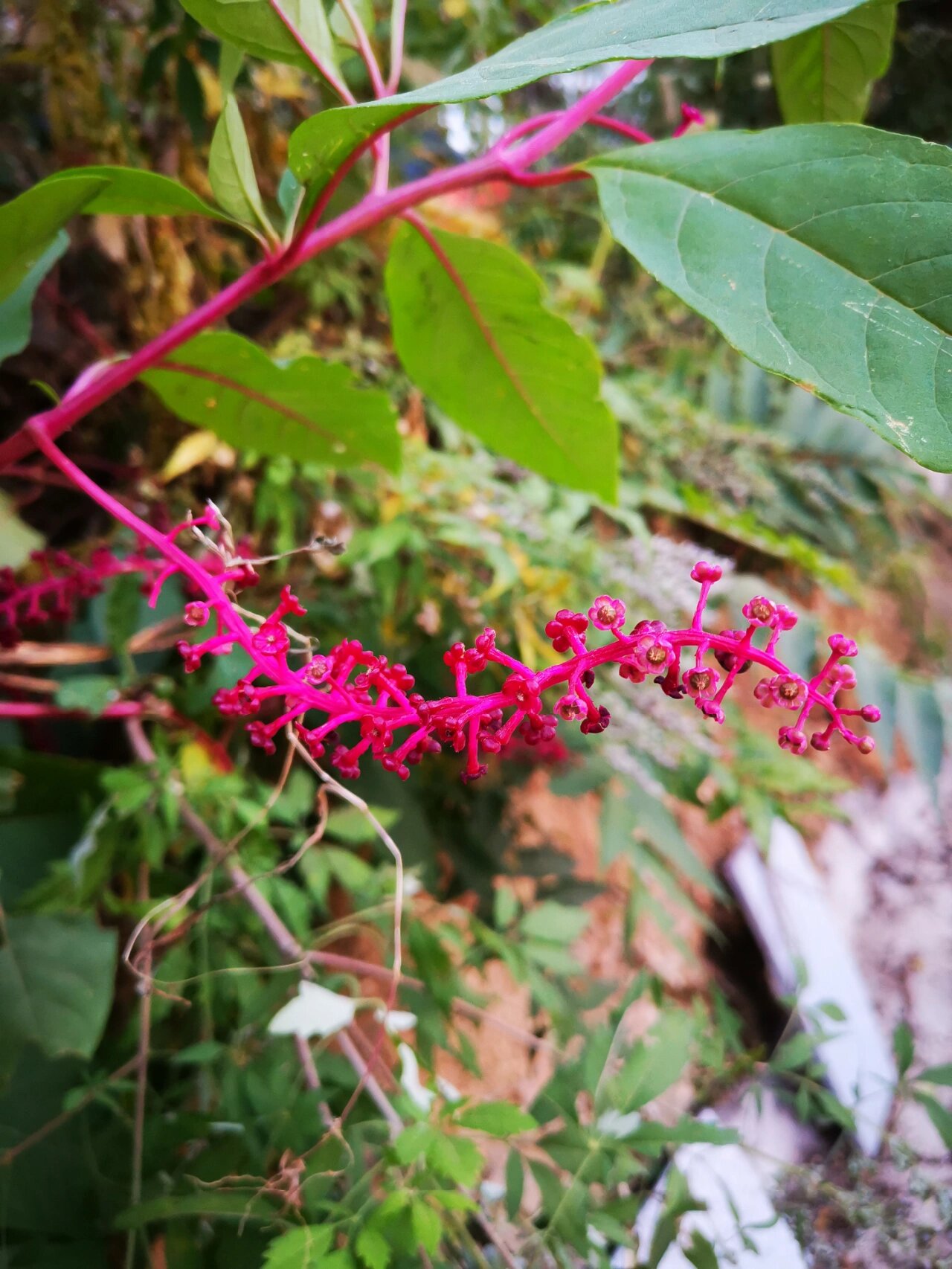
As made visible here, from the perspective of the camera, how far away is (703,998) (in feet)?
4.22

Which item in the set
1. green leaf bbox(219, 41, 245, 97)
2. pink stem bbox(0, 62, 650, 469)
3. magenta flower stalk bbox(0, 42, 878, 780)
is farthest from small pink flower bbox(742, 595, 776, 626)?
green leaf bbox(219, 41, 245, 97)

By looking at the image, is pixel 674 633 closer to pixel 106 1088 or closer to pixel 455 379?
pixel 455 379

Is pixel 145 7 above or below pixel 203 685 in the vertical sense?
above

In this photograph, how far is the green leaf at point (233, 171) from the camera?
39cm

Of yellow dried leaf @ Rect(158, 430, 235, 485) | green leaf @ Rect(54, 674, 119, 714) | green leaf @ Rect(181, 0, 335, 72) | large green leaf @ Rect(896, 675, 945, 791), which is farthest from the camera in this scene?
large green leaf @ Rect(896, 675, 945, 791)

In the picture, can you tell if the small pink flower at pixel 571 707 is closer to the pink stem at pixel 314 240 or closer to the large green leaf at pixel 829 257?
the large green leaf at pixel 829 257

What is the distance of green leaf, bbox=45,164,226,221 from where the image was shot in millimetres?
381

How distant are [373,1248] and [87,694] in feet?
1.41

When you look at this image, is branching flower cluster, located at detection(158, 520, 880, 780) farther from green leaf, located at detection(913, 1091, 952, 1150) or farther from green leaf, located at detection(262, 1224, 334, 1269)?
green leaf, located at detection(913, 1091, 952, 1150)

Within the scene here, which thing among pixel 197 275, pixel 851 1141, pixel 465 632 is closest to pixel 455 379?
pixel 465 632

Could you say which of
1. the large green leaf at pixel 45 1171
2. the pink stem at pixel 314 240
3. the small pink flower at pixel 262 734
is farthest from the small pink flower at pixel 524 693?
the large green leaf at pixel 45 1171

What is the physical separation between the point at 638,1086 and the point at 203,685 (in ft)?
1.57

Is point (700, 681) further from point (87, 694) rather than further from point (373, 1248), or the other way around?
point (87, 694)

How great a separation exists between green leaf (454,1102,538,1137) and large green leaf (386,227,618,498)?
1.31 ft
